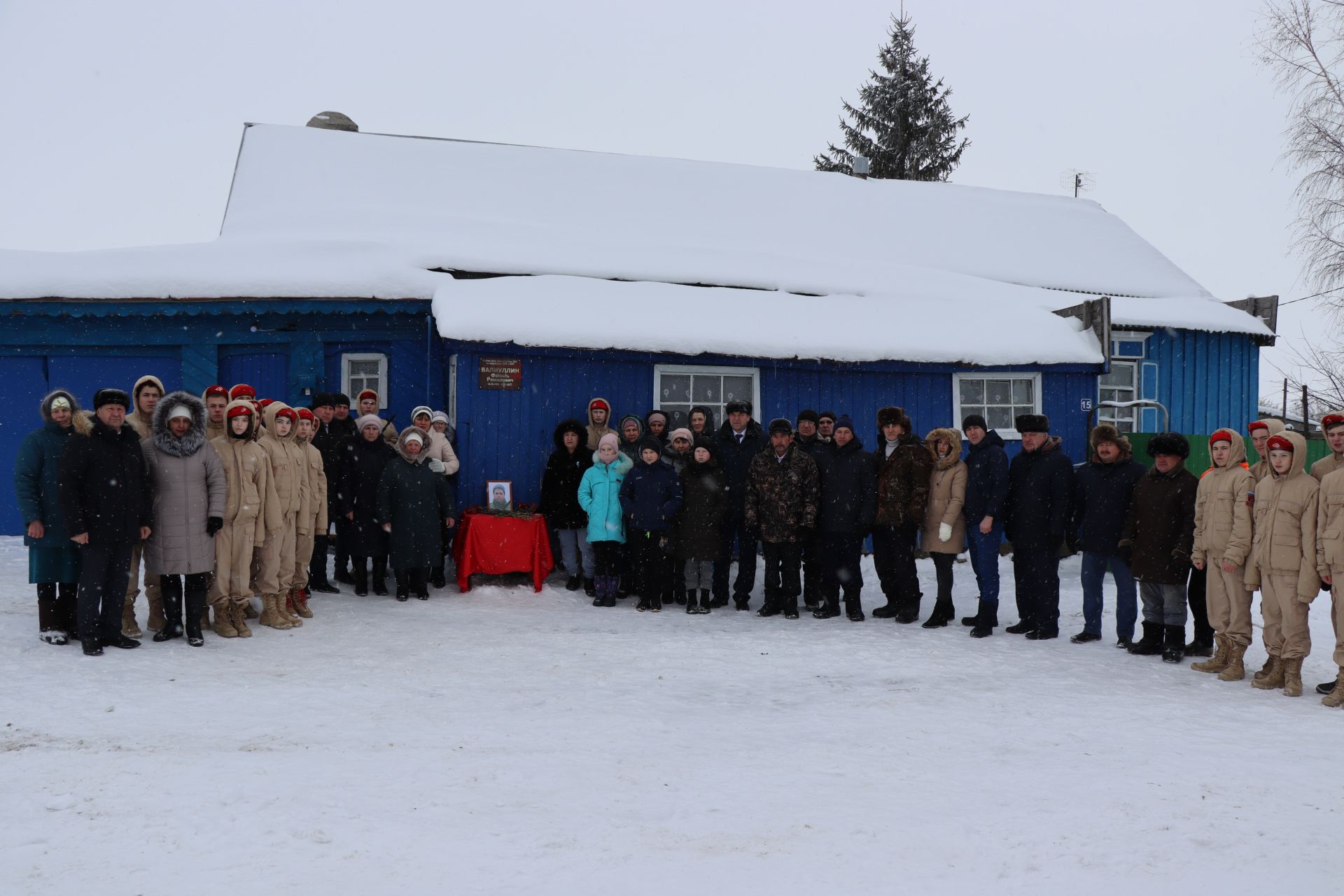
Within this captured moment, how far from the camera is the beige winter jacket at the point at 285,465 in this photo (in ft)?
22.9

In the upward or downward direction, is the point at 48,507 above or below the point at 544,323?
below

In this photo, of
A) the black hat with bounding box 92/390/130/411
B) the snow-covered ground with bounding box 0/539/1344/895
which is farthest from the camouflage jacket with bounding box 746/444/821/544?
the black hat with bounding box 92/390/130/411

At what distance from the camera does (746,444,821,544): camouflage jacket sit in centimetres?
779

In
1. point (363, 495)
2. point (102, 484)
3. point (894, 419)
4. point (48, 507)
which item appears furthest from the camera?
point (363, 495)

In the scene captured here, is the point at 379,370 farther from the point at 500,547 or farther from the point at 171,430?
the point at 171,430

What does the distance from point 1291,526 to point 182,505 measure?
267 inches

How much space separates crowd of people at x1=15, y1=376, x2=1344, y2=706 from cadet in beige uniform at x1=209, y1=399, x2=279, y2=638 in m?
0.01

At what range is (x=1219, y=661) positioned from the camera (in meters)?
6.25

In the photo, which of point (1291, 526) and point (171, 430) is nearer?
point (1291, 526)

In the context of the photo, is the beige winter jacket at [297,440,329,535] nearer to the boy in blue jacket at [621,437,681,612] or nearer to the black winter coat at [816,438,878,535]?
the boy in blue jacket at [621,437,681,612]

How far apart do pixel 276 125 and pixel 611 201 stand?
5701 millimetres

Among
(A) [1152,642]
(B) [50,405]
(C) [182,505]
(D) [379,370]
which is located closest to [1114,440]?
(A) [1152,642]

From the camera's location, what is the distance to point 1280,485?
227 inches

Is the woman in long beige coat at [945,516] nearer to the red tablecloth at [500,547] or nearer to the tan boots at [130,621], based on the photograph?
the red tablecloth at [500,547]
